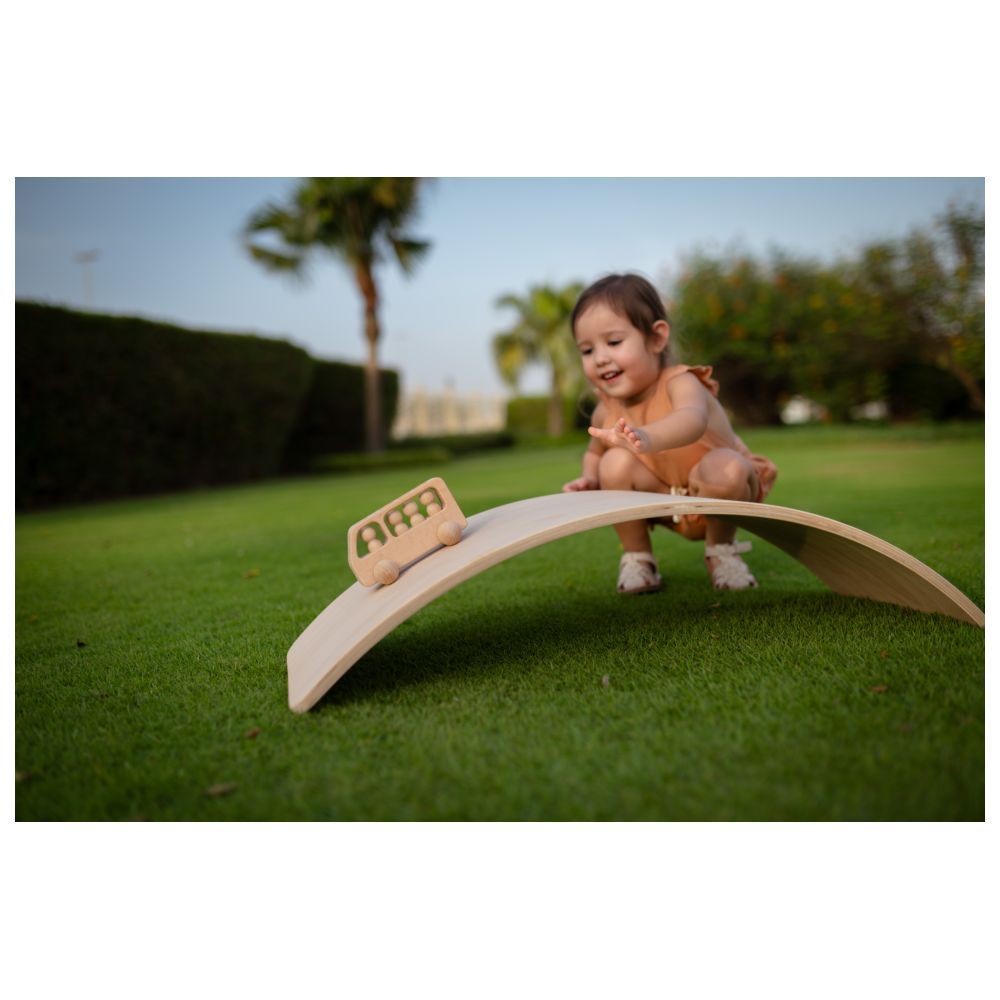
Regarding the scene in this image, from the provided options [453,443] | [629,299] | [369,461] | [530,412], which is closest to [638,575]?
[629,299]

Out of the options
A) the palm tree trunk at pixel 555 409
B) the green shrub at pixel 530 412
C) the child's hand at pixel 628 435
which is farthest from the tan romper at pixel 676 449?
the green shrub at pixel 530 412

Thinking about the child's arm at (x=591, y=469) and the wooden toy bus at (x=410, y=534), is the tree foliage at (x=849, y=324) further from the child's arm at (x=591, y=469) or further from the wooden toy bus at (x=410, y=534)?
the wooden toy bus at (x=410, y=534)

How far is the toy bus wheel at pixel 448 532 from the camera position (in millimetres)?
2393

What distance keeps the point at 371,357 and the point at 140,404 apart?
262 inches

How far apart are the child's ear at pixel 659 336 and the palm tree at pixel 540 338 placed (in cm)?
2799

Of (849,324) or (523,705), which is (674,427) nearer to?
(523,705)

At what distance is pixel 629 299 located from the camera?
2.92 metres

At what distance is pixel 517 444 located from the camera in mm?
25844
